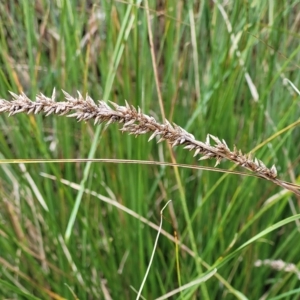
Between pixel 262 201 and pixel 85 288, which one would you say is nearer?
pixel 85 288

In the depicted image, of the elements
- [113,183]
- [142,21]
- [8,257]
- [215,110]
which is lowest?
[8,257]

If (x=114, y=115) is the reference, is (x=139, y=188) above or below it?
below

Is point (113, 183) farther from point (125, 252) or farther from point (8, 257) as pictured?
point (8, 257)

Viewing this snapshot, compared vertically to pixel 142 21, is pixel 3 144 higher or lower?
lower

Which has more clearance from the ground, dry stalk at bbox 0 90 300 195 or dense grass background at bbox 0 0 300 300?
dry stalk at bbox 0 90 300 195

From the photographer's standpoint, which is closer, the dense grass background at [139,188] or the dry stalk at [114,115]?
the dry stalk at [114,115]

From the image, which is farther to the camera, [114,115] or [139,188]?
[139,188]

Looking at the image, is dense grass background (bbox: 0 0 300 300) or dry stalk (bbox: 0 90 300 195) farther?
dense grass background (bbox: 0 0 300 300)

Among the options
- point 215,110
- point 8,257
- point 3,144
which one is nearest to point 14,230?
point 8,257

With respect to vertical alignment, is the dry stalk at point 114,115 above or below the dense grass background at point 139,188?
above
